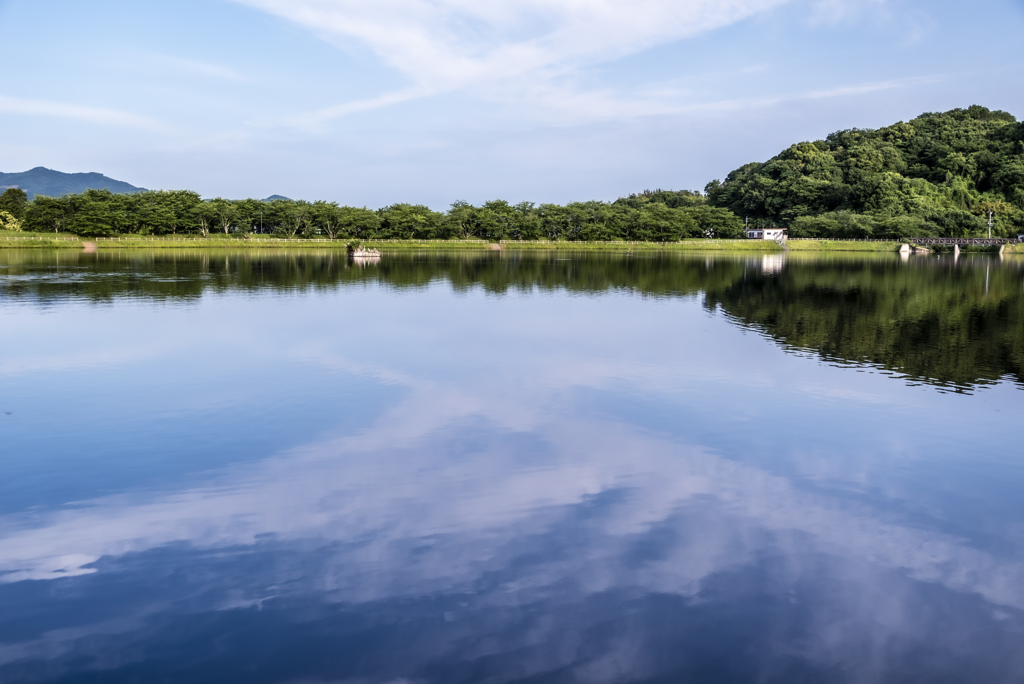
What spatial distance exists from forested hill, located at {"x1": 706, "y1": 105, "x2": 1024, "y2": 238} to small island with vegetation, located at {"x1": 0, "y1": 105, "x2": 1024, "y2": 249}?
0.75 ft

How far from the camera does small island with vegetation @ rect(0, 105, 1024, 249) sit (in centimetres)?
8681

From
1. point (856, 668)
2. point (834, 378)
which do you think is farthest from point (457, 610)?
point (834, 378)

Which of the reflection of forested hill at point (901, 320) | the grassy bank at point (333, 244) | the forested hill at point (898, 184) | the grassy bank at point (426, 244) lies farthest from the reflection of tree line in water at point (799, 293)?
the forested hill at point (898, 184)

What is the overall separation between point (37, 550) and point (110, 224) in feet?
301

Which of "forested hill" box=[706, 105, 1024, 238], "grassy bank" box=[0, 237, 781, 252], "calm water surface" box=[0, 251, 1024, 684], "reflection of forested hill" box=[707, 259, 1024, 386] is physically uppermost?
"forested hill" box=[706, 105, 1024, 238]

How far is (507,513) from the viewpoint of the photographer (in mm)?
7281

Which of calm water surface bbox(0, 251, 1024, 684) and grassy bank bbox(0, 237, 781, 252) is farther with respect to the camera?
grassy bank bbox(0, 237, 781, 252)

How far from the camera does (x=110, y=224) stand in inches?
3287

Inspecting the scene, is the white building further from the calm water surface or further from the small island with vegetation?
the calm water surface

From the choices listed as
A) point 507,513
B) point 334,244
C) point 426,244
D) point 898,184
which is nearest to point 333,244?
point 334,244

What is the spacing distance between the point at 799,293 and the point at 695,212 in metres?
76.0

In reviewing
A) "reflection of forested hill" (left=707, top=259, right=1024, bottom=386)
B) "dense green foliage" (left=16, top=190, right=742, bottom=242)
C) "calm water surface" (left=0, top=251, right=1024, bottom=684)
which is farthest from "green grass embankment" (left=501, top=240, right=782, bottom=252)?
"calm water surface" (left=0, top=251, right=1024, bottom=684)

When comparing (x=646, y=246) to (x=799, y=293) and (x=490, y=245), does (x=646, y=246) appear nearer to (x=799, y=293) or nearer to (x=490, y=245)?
(x=490, y=245)

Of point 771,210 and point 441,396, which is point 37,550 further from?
point 771,210
